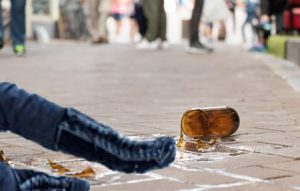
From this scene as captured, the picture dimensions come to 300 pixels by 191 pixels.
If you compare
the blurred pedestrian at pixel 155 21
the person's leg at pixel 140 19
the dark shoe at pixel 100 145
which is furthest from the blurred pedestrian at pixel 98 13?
the dark shoe at pixel 100 145

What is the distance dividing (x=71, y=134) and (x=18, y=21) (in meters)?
8.25

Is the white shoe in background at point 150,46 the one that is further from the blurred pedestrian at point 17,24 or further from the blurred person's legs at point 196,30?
the blurred pedestrian at point 17,24

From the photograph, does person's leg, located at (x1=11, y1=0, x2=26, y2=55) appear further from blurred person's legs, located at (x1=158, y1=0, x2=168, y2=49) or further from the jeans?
blurred person's legs, located at (x1=158, y1=0, x2=168, y2=49)

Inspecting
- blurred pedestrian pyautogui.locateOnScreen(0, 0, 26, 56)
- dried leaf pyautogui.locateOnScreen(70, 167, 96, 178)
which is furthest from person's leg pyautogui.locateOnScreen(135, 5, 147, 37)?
dried leaf pyautogui.locateOnScreen(70, 167, 96, 178)

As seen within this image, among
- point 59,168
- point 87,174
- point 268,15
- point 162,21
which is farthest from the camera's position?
point 162,21

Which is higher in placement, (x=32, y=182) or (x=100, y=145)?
(x=100, y=145)

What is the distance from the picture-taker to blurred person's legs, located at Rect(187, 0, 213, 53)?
10859 mm

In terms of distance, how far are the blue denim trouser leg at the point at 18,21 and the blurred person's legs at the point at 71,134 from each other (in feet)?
26.4

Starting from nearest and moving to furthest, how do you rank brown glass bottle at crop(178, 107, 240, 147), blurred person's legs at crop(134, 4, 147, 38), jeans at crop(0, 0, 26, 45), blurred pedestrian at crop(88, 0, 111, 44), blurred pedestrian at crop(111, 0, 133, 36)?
1. brown glass bottle at crop(178, 107, 240, 147)
2. jeans at crop(0, 0, 26, 45)
3. blurred pedestrian at crop(88, 0, 111, 44)
4. blurred person's legs at crop(134, 4, 147, 38)
5. blurred pedestrian at crop(111, 0, 133, 36)

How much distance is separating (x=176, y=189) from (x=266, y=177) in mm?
368

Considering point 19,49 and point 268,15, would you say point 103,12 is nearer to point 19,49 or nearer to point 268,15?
point 268,15

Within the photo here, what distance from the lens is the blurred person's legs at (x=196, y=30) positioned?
1086cm

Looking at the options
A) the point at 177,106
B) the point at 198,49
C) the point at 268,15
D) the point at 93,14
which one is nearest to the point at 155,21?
the point at 198,49

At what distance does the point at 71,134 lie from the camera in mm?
1911
